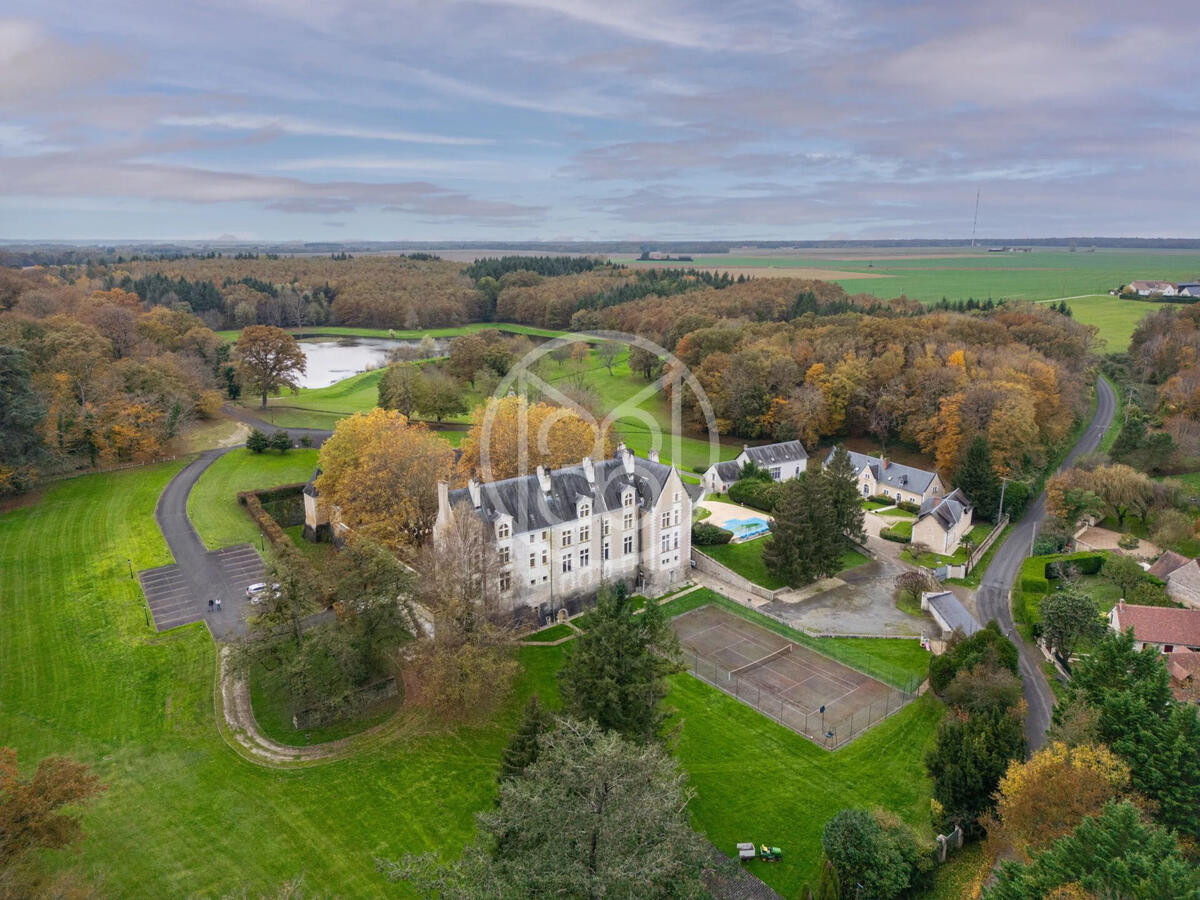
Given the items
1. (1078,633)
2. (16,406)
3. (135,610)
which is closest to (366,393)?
(16,406)

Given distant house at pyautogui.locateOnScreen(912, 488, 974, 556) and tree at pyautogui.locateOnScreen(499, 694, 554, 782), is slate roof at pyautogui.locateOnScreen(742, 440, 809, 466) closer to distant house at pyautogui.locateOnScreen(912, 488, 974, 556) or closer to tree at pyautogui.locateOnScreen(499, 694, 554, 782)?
distant house at pyautogui.locateOnScreen(912, 488, 974, 556)

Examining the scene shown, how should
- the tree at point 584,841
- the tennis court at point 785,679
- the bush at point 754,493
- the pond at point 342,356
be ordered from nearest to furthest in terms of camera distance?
the tree at point 584,841 → the tennis court at point 785,679 → the bush at point 754,493 → the pond at point 342,356

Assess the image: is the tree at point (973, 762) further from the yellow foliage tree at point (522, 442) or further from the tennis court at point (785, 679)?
the yellow foliage tree at point (522, 442)

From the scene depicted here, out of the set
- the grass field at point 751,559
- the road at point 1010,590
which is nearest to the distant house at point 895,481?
the road at point 1010,590

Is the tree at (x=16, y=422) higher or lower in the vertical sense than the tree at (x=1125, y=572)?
higher

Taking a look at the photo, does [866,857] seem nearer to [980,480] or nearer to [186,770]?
[186,770]

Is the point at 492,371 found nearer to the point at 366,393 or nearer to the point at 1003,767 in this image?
the point at 366,393
